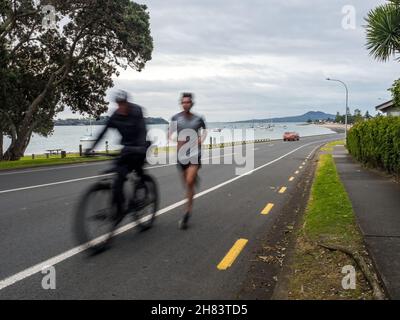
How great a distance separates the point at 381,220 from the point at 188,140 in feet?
11.4

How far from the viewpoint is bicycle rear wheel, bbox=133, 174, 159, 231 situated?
6.62 m

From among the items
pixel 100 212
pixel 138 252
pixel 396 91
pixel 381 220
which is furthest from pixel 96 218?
pixel 396 91

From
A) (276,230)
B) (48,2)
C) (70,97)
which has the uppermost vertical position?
(48,2)

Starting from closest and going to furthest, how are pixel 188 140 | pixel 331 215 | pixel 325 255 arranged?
pixel 325 255
pixel 188 140
pixel 331 215

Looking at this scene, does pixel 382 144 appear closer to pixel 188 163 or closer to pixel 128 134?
pixel 188 163

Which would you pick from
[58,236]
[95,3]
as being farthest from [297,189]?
[95,3]

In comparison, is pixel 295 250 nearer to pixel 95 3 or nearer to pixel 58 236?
pixel 58 236

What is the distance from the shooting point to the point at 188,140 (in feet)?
23.5

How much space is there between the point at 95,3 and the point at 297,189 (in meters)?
19.0

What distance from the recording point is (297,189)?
41.1ft

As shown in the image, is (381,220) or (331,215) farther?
(331,215)

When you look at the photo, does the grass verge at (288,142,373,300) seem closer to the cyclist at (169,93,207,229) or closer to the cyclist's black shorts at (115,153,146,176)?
the cyclist at (169,93,207,229)
